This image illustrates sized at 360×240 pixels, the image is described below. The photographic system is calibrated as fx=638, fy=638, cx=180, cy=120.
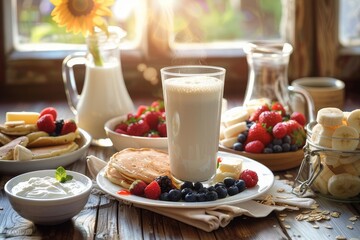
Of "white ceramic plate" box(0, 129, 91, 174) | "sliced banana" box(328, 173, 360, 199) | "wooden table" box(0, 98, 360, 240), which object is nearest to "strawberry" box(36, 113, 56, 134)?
"white ceramic plate" box(0, 129, 91, 174)

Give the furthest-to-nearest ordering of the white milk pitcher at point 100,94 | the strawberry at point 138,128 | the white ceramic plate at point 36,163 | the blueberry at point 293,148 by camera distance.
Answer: the white milk pitcher at point 100,94
the strawberry at point 138,128
the blueberry at point 293,148
the white ceramic plate at point 36,163

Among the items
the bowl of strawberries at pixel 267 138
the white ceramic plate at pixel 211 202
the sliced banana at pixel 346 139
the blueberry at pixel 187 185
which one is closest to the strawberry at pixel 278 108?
the bowl of strawberries at pixel 267 138

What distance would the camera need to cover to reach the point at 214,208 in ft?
4.50

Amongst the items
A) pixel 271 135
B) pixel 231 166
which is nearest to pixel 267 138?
pixel 271 135

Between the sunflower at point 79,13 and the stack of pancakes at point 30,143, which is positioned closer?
the stack of pancakes at point 30,143

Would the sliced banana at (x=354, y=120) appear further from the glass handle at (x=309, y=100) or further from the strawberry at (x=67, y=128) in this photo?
the strawberry at (x=67, y=128)

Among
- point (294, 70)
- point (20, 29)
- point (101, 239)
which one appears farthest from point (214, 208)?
point (20, 29)

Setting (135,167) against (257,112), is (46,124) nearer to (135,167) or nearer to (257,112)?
(135,167)

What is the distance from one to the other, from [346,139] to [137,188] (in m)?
0.49

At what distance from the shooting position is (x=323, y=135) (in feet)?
4.91

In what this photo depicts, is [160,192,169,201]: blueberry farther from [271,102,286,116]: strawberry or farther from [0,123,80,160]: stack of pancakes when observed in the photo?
[271,102,286,116]: strawberry

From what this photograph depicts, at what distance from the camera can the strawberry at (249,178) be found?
4.84ft

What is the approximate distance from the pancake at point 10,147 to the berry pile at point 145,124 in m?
0.28

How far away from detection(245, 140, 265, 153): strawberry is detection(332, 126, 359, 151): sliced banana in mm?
291
